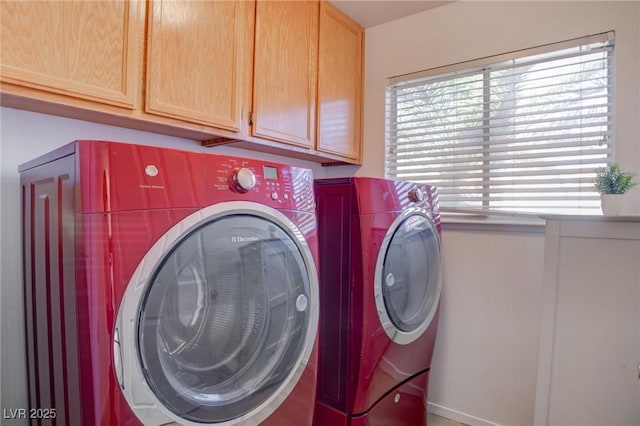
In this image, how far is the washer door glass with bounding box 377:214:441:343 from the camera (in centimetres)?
147

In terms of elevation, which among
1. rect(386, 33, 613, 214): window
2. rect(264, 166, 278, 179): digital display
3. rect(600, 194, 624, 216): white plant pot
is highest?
rect(386, 33, 613, 214): window

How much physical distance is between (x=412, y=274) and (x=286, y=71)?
1140mm

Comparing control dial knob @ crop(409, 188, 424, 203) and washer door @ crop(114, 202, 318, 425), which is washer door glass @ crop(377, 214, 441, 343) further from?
washer door @ crop(114, 202, 318, 425)

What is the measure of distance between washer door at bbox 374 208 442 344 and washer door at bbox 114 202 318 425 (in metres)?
0.41

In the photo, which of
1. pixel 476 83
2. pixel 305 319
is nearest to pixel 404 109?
pixel 476 83

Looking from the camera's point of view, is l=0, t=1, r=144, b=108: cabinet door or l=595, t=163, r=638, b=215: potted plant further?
l=595, t=163, r=638, b=215: potted plant

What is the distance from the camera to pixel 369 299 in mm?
1363

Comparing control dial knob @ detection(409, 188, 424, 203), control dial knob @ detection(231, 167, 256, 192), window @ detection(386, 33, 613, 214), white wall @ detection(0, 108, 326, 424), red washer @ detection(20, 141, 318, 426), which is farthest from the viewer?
window @ detection(386, 33, 613, 214)

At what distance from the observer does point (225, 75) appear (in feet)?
4.90

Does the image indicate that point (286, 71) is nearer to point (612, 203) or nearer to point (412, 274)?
point (412, 274)

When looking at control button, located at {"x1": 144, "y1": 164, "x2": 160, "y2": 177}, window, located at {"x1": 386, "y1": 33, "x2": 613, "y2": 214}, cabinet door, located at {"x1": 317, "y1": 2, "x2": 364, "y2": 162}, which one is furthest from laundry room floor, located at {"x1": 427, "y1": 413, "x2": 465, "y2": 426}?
control button, located at {"x1": 144, "y1": 164, "x2": 160, "y2": 177}

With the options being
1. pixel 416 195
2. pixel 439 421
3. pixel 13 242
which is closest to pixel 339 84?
pixel 416 195

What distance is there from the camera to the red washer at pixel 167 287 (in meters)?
0.73

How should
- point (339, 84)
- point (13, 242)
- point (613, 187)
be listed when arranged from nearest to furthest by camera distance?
point (13, 242) → point (613, 187) → point (339, 84)
